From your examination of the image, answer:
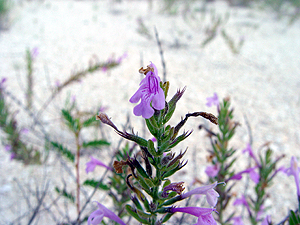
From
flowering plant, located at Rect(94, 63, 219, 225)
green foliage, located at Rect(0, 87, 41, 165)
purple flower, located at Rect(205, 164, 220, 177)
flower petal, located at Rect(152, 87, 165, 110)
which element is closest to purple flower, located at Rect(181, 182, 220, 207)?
flowering plant, located at Rect(94, 63, 219, 225)

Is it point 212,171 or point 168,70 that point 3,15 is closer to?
point 168,70

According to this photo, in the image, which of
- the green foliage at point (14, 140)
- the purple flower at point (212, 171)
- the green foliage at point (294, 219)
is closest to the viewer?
the green foliage at point (294, 219)

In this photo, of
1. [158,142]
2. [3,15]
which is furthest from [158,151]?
[3,15]

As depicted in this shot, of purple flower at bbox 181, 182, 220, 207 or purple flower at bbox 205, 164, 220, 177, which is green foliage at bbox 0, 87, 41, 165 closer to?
purple flower at bbox 205, 164, 220, 177

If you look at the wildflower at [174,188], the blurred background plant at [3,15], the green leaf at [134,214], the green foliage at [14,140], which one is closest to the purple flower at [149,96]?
the wildflower at [174,188]

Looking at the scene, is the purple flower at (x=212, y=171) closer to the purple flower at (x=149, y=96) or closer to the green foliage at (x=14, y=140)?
the purple flower at (x=149, y=96)

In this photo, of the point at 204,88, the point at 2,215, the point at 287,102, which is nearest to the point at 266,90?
the point at 287,102
